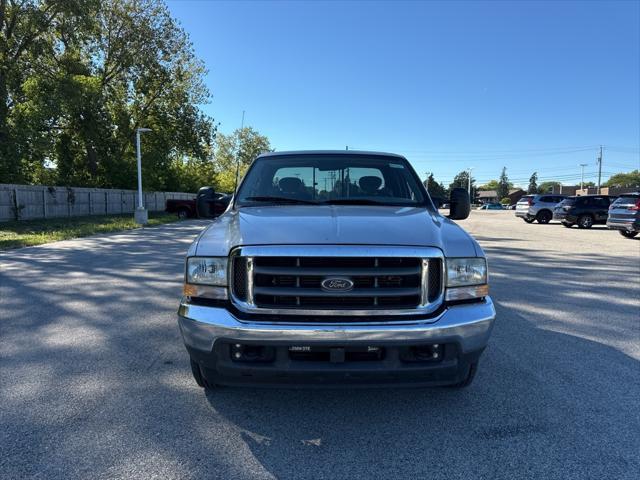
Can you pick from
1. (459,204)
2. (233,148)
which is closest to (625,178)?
(233,148)

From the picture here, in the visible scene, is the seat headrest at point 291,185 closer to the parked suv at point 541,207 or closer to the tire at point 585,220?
the tire at point 585,220

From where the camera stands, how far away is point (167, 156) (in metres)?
38.6

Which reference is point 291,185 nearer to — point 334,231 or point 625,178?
point 334,231

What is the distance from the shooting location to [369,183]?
4168 millimetres

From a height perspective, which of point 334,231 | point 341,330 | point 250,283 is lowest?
point 341,330

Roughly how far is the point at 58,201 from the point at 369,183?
26.8 meters

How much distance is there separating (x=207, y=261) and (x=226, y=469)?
116 centimetres

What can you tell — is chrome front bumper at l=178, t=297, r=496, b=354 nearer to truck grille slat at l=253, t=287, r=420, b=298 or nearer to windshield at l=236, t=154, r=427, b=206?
truck grille slat at l=253, t=287, r=420, b=298

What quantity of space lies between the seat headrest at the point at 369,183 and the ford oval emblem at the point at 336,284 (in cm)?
163

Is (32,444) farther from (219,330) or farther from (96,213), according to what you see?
(96,213)

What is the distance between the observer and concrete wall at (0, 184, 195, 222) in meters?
21.9

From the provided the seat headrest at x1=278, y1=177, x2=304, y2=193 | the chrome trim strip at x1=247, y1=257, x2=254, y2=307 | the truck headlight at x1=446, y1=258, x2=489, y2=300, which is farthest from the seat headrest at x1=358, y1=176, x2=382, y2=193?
the chrome trim strip at x1=247, y1=257, x2=254, y2=307

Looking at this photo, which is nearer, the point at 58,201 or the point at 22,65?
the point at 22,65

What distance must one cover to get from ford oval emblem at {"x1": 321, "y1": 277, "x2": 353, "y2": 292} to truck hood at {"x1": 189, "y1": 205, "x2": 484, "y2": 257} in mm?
215
